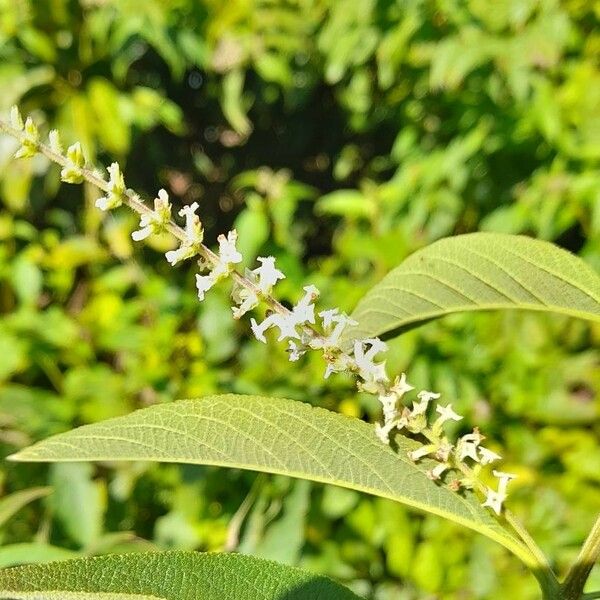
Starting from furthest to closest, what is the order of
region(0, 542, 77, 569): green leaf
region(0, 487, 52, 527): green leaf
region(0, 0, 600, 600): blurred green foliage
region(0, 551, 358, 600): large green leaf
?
region(0, 0, 600, 600): blurred green foliage, region(0, 487, 52, 527): green leaf, region(0, 542, 77, 569): green leaf, region(0, 551, 358, 600): large green leaf

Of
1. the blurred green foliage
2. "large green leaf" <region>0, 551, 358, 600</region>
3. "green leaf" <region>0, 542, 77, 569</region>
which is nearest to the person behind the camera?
"large green leaf" <region>0, 551, 358, 600</region>

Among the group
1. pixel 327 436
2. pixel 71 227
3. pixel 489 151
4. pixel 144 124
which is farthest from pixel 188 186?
pixel 327 436

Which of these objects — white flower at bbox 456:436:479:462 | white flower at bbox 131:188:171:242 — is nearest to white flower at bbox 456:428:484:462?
white flower at bbox 456:436:479:462

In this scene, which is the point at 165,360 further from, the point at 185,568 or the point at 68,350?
the point at 185,568

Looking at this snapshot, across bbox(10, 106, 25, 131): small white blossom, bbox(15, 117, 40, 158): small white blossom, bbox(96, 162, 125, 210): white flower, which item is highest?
bbox(10, 106, 25, 131): small white blossom

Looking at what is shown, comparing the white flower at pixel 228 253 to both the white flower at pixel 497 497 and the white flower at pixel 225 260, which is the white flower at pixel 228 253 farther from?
the white flower at pixel 497 497

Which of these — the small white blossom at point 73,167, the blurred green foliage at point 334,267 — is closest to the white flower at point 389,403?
the small white blossom at point 73,167

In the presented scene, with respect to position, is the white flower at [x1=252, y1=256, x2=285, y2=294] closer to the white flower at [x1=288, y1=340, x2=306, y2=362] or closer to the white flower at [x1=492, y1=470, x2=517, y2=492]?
the white flower at [x1=288, y1=340, x2=306, y2=362]
